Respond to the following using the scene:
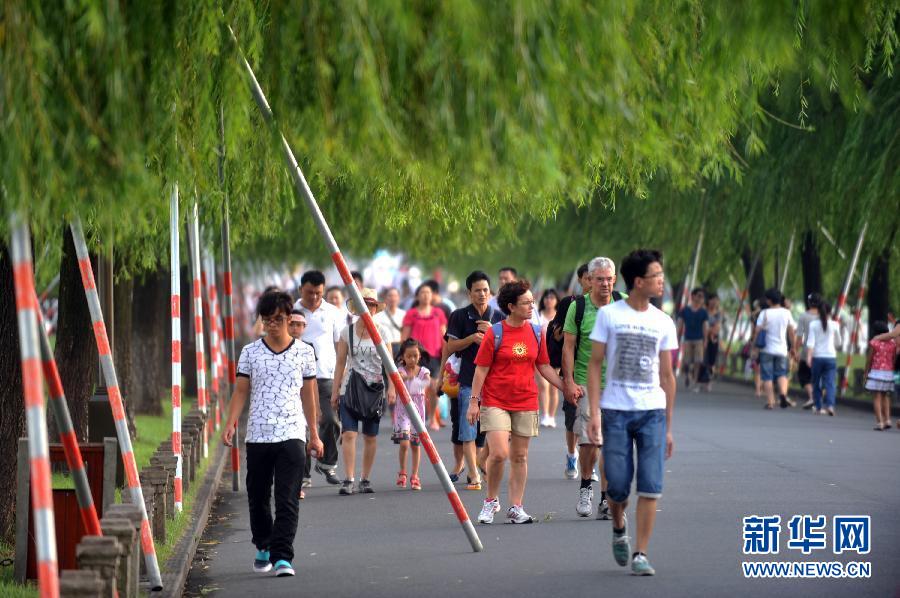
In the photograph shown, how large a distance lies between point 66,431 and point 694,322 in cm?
2598

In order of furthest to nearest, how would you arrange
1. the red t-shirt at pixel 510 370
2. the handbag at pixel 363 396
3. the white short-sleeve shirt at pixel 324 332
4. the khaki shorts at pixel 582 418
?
the white short-sleeve shirt at pixel 324 332
the handbag at pixel 363 396
the khaki shorts at pixel 582 418
the red t-shirt at pixel 510 370

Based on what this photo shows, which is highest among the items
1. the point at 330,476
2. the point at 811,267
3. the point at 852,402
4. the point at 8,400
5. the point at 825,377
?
the point at 811,267

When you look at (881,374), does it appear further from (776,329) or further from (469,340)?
(469,340)

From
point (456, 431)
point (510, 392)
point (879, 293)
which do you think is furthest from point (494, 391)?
point (879, 293)

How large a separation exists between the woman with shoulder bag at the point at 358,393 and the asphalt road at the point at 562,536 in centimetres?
34

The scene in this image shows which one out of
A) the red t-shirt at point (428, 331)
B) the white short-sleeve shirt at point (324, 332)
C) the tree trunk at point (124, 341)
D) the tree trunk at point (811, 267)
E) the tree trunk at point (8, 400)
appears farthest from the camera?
the tree trunk at point (811, 267)

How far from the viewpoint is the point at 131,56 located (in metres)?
6.42

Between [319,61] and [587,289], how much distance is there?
6699 millimetres

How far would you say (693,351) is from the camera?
3284 centimetres

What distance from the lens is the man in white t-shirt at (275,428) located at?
31.4 feet

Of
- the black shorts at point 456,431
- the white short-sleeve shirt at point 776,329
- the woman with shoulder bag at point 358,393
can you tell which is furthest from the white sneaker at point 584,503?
the white short-sleeve shirt at point 776,329

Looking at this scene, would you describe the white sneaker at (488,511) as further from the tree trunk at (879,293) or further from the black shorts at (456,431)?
the tree trunk at (879,293)

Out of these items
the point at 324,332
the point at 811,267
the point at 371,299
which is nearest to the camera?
the point at 371,299

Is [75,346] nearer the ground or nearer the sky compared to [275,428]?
nearer the sky
